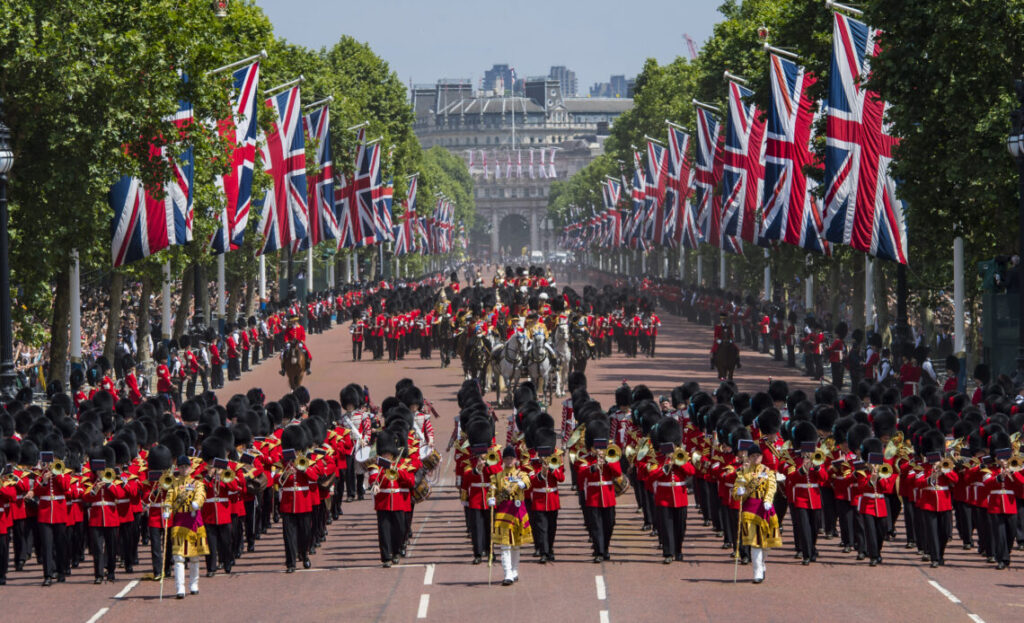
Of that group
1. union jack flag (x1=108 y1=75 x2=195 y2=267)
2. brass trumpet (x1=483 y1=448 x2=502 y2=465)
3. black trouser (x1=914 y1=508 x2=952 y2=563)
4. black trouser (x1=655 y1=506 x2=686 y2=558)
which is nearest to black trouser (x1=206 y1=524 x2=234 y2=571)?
brass trumpet (x1=483 y1=448 x2=502 y2=465)

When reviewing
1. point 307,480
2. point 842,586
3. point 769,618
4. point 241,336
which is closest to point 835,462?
point 842,586

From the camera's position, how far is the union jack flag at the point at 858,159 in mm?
31453

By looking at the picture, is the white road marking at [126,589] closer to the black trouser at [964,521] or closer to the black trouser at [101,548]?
the black trouser at [101,548]

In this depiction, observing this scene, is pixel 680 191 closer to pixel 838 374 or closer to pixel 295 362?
pixel 838 374

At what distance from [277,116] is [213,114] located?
27.2 ft

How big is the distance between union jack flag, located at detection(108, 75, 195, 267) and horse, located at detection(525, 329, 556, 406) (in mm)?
7000

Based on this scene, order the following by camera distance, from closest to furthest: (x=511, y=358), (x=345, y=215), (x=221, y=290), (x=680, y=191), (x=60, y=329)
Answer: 1. (x=511, y=358)
2. (x=60, y=329)
3. (x=221, y=290)
4. (x=680, y=191)
5. (x=345, y=215)

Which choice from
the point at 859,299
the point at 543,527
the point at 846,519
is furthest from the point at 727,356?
the point at 543,527

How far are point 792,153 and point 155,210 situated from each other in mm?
13500

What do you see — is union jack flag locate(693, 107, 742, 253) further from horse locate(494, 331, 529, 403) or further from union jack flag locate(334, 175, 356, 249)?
horse locate(494, 331, 529, 403)

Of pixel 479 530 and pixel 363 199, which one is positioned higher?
pixel 363 199

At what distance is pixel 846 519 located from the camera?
749 inches

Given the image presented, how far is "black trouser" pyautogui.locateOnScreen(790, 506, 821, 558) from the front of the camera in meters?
18.4

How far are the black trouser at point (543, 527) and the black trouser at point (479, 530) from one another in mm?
477
